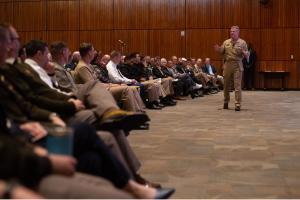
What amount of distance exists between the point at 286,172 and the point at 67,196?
9.75ft

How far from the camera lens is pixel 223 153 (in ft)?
17.9

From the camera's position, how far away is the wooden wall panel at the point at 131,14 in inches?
719

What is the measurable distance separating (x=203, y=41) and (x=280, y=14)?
2800mm

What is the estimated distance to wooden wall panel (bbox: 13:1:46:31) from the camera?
19.0 metres

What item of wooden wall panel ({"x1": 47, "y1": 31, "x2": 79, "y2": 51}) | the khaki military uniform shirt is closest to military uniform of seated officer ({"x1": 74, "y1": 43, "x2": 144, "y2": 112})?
the khaki military uniform shirt

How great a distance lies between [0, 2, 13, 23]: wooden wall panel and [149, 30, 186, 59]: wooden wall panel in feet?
18.1

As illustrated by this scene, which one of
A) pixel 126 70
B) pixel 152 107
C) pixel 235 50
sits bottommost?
pixel 152 107

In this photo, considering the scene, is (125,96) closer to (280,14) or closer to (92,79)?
(92,79)

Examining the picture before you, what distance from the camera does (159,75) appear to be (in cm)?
1267

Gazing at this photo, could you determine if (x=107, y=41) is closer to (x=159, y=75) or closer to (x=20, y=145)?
(x=159, y=75)

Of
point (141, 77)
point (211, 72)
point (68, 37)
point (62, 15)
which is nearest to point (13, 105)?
point (141, 77)

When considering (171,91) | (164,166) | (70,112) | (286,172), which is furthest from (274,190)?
(171,91)

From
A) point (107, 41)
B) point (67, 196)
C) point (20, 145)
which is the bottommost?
point (67, 196)

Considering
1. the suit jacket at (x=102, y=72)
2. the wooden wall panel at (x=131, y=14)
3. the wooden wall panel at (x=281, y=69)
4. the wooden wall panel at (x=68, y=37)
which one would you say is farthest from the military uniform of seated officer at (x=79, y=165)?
the wooden wall panel at (x=68, y=37)
